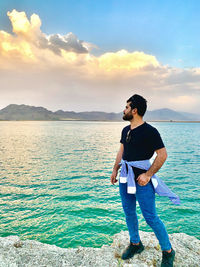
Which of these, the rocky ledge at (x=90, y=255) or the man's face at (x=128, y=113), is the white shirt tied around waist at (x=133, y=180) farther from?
the rocky ledge at (x=90, y=255)

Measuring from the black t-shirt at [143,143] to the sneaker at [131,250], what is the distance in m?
2.17

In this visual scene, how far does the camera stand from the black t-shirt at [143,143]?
12.5 feet

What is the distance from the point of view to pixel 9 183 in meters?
12.8

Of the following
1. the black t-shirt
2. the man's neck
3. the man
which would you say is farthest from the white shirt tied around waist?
the man's neck

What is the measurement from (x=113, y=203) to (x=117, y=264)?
5.29 meters

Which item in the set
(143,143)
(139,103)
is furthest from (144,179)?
(139,103)

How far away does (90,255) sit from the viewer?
15.1 ft

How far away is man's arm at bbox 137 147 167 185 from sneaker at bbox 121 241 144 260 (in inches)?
72.3

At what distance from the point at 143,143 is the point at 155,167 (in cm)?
53

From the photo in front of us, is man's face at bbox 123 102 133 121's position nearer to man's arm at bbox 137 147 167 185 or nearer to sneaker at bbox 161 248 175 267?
man's arm at bbox 137 147 167 185

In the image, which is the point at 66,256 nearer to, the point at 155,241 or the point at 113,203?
the point at 155,241

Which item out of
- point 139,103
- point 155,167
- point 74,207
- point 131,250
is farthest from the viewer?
point 74,207

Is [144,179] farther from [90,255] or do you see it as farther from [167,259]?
[90,255]

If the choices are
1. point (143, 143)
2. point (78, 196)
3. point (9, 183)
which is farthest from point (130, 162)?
point (9, 183)
